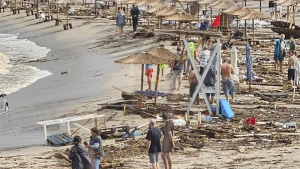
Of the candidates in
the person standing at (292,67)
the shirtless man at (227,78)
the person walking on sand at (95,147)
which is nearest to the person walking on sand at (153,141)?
the person walking on sand at (95,147)

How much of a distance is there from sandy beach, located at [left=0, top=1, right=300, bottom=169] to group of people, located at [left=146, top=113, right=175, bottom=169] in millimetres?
709

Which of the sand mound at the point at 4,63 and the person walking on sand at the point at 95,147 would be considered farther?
the sand mound at the point at 4,63

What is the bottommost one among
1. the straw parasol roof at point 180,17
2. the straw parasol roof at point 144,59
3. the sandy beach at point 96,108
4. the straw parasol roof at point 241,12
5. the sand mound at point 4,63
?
the sand mound at point 4,63

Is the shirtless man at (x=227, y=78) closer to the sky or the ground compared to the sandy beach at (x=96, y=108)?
closer to the sky

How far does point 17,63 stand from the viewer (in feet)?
121

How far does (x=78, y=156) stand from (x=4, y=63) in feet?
78.2

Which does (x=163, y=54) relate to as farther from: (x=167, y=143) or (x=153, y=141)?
(x=153, y=141)

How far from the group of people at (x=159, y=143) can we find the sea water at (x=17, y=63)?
14.0 metres

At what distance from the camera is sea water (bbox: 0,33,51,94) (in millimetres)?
30531

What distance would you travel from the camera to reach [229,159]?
53.4ft

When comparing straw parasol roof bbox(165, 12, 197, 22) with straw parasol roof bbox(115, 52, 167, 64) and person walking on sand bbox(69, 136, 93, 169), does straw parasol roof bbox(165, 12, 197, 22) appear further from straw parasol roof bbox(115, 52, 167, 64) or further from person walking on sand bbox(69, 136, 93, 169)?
person walking on sand bbox(69, 136, 93, 169)

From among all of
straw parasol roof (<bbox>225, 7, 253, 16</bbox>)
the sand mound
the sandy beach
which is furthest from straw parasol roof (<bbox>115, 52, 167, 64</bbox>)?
the sand mound

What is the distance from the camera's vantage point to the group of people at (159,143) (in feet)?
48.8

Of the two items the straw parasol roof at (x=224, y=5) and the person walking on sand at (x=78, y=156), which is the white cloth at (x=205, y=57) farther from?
the straw parasol roof at (x=224, y=5)
